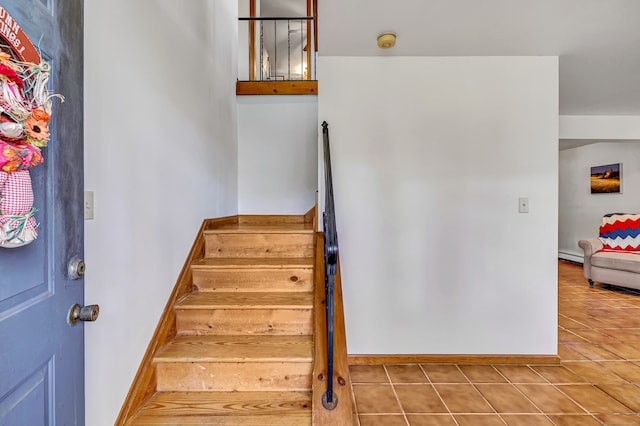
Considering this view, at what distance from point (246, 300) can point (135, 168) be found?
949 mm

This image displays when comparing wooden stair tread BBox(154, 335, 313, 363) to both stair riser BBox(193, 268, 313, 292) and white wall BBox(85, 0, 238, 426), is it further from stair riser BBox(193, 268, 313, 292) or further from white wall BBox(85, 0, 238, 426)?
stair riser BBox(193, 268, 313, 292)

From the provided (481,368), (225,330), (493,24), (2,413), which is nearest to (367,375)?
(481,368)

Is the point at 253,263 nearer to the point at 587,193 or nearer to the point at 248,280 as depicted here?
the point at 248,280

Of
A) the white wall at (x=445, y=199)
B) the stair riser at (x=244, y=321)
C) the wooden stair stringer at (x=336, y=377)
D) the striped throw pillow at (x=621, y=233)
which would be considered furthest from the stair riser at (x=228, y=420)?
the striped throw pillow at (x=621, y=233)

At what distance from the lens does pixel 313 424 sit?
4.02 ft

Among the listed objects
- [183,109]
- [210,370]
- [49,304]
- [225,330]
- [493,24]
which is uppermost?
[493,24]

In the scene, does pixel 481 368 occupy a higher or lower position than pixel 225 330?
lower

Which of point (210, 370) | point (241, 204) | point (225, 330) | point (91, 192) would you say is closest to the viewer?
point (91, 192)

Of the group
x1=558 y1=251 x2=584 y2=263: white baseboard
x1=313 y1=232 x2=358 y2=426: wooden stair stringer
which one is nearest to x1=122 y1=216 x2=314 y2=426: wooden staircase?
x1=313 y1=232 x2=358 y2=426: wooden stair stringer

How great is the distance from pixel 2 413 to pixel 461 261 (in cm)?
234

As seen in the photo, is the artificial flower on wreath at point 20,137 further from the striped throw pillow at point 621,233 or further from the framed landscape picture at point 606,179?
the framed landscape picture at point 606,179

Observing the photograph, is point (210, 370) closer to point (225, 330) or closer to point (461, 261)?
point (225, 330)

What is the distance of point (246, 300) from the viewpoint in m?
1.82

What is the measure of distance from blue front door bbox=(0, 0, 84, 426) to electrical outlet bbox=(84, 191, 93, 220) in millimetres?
180
